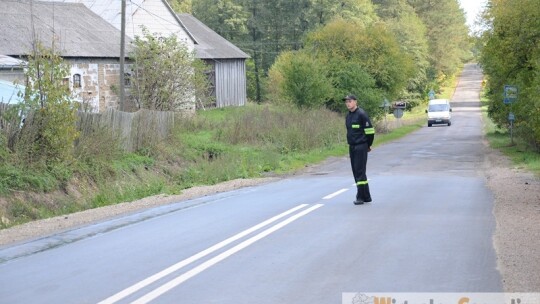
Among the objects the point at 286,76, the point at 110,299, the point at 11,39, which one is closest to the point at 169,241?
the point at 110,299

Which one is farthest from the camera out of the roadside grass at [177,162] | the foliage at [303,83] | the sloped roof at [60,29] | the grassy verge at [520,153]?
the foliage at [303,83]

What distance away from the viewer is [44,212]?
2025 centimetres

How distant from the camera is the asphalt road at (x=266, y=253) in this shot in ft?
25.5

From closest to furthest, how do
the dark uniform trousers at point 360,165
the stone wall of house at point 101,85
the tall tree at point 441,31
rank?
the dark uniform trousers at point 360,165 → the stone wall of house at point 101,85 → the tall tree at point 441,31

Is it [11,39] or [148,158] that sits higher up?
[11,39]

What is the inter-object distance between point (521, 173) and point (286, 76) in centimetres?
2261

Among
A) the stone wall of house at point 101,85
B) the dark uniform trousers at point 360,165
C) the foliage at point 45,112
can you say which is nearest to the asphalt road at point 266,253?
the dark uniform trousers at point 360,165

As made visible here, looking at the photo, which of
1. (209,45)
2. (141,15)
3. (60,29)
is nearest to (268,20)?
(209,45)

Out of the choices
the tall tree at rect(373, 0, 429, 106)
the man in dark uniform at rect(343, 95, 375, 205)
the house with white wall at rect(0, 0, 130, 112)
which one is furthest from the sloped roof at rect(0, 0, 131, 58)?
the tall tree at rect(373, 0, 429, 106)

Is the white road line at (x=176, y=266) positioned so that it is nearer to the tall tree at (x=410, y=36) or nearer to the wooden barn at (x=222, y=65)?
the wooden barn at (x=222, y=65)

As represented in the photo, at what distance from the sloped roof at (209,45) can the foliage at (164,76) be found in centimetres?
1102

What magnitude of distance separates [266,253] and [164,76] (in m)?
33.0

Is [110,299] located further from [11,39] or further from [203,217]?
[11,39]

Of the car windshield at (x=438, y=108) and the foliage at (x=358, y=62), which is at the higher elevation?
the foliage at (x=358, y=62)
